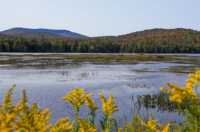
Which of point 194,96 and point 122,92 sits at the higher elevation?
point 194,96

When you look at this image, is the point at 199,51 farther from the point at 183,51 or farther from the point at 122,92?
the point at 122,92

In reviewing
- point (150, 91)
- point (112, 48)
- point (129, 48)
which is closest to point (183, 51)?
point (129, 48)

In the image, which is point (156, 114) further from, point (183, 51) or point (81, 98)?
point (183, 51)

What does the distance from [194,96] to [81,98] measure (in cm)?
168

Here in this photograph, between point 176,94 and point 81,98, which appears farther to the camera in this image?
point 81,98

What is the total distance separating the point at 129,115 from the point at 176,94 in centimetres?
1071

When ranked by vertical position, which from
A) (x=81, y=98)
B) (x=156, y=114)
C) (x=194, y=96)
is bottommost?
(x=156, y=114)

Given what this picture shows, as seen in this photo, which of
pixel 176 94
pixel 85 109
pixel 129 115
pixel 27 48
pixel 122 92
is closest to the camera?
pixel 176 94

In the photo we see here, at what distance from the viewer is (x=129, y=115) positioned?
483 inches

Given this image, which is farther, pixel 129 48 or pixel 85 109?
pixel 129 48

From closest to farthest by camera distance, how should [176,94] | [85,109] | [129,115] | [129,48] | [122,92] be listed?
1. [176,94]
2. [129,115]
3. [85,109]
4. [122,92]
5. [129,48]

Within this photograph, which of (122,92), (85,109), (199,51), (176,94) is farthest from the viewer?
(199,51)

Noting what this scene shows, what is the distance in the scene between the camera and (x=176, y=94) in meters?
1.89

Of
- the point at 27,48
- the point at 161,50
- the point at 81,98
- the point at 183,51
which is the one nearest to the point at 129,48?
the point at 161,50
